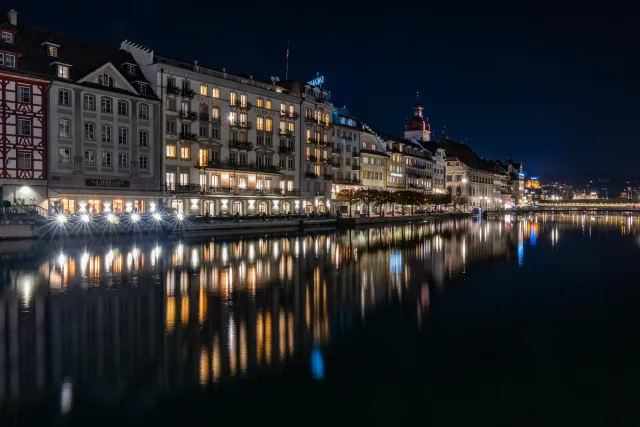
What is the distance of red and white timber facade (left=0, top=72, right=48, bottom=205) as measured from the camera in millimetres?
49812

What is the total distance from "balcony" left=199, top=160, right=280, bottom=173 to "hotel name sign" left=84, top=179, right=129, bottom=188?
1062cm

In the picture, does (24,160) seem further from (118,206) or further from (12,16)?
(12,16)

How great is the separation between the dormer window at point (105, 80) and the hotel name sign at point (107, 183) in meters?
9.93

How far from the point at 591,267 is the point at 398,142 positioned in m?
89.5

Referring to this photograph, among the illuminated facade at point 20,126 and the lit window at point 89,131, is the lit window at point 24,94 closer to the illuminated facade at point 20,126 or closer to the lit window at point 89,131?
the illuminated facade at point 20,126

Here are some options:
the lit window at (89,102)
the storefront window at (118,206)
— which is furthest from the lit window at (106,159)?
the lit window at (89,102)

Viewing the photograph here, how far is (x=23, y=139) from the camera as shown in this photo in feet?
168

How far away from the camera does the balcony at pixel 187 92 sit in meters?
64.3

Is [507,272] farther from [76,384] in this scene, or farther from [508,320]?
[76,384]

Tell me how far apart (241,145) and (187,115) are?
9169mm

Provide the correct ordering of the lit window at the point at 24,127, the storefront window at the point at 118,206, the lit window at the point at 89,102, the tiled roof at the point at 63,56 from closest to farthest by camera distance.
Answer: the lit window at the point at 24,127 → the tiled roof at the point at 63,56 → the lit window at the point at 89,102 → the storefront window at the point at 118,206

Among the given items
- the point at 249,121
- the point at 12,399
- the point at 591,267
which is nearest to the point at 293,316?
the point at 12,399

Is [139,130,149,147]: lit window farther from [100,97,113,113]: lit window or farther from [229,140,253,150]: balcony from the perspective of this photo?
[229,140,253,150]: balcony

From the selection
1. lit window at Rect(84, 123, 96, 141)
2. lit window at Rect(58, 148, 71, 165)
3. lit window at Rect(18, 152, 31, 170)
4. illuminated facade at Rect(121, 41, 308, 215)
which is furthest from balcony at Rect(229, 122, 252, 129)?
lit window at Rect(18, 152, 31, 170)
